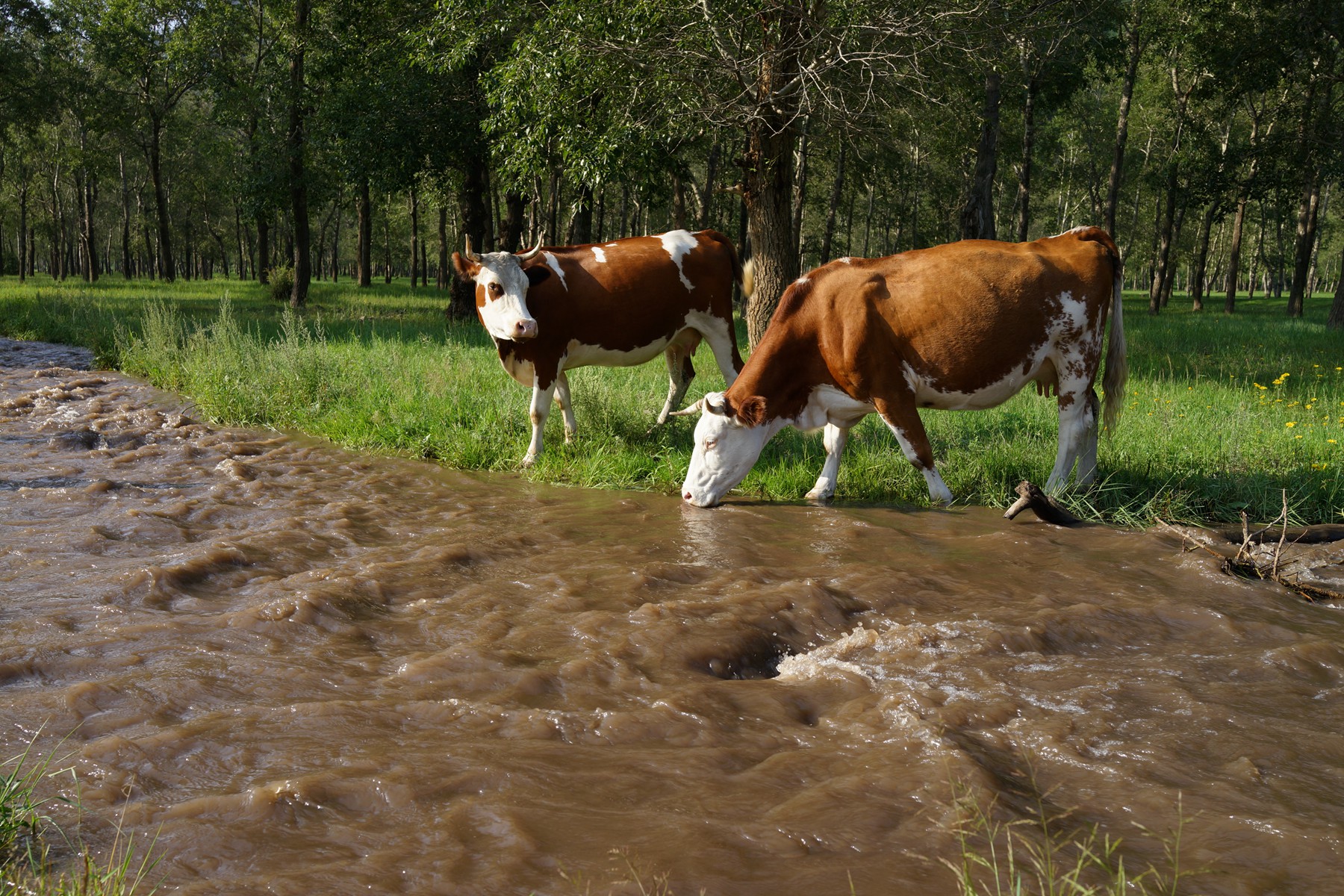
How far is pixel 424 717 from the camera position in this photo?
11.8 ft

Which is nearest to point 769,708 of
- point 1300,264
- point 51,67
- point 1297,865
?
point 1297,865

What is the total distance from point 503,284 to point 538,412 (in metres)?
1.22

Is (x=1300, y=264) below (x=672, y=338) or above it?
above

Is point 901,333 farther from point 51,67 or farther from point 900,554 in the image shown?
point 51,67

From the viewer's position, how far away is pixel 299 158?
2358 cm

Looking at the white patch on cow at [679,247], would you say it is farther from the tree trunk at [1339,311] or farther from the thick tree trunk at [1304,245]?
the thick tree trunk at [1304,245]

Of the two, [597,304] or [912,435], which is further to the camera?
[597,304]

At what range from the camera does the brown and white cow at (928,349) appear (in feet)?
22.5

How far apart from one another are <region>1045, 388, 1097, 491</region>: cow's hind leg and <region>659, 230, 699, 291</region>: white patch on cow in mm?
3705

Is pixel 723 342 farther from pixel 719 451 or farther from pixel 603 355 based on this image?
pixel 719 451

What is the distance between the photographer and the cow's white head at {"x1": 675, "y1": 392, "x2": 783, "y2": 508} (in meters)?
7.32

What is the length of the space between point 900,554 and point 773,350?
2038 mm

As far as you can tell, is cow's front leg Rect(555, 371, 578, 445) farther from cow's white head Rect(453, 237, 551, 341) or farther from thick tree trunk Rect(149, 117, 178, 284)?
thick tree trunk Rect(149, 117, 178, 284)

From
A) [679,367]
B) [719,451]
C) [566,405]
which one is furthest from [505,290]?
[719,451]
